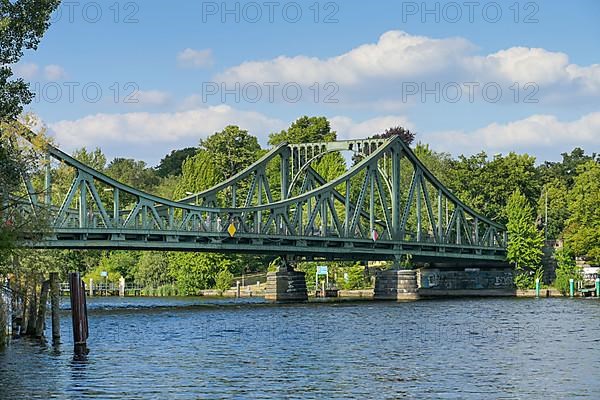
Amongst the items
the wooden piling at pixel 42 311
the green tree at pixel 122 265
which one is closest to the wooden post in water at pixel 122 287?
the green tree at pixel 122 265

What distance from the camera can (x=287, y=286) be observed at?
118562 millimetres

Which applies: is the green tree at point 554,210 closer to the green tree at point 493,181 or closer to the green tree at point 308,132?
the green tree at point 493,181

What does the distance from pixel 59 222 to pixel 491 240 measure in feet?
243

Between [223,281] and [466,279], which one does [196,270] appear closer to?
[223,281]

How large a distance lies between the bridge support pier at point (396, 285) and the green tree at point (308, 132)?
50923 mm

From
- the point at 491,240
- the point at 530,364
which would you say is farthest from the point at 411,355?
the point at 491,240

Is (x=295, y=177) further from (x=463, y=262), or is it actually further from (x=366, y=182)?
(x=463, y=262)

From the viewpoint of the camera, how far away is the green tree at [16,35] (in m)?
47.1

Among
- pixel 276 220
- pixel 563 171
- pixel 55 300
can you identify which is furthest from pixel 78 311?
pixel 563 171

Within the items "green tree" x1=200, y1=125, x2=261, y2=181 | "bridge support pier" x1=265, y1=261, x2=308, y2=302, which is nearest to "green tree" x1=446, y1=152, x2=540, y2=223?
"green tree" x1=200, y1=125, x2=261, y2=181

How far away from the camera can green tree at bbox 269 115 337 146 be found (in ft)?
558

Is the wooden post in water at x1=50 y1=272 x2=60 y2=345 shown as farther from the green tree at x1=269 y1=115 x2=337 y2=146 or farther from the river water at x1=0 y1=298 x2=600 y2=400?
the green tree at x1=269 y1=115 x2=337 y2=146

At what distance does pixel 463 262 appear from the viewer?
141 meters

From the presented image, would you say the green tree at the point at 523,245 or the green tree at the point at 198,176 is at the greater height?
the green tree at the point at 198,176
